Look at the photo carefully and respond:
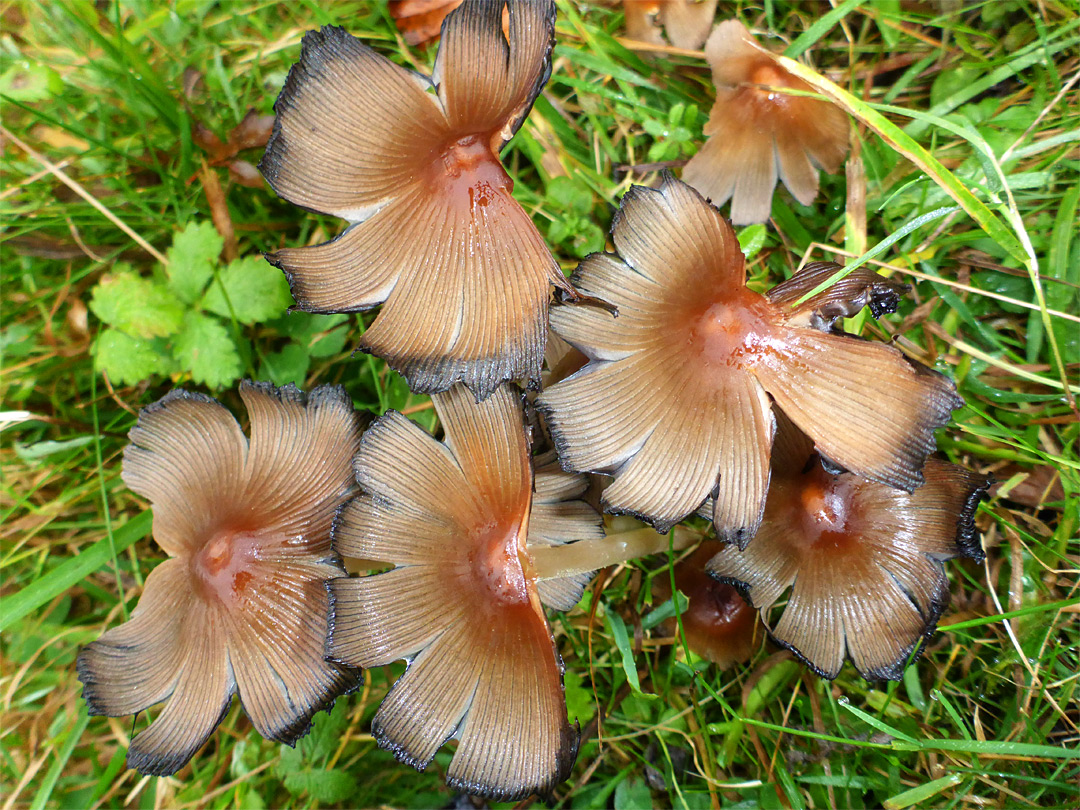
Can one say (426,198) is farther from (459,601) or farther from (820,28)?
(820,28)

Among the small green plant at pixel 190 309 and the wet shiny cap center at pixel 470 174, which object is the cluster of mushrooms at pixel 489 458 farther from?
the small green plant at pixel 190 309

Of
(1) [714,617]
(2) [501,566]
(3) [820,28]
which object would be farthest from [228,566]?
(3) [820,28]

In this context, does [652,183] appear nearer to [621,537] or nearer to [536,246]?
[536,246]

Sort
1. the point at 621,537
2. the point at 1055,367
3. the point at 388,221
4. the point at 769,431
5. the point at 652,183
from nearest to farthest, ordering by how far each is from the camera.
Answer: the point at 769,431 < the point at 388,221 < the point at 621,537 < the point at 1055,367 < the point at 652,183

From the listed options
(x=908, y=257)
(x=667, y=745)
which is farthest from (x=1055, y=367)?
(x=667, y=745)

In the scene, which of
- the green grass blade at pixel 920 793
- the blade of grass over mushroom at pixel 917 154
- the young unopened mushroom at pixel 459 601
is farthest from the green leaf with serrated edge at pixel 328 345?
the green grass blade at pixel 920 793
